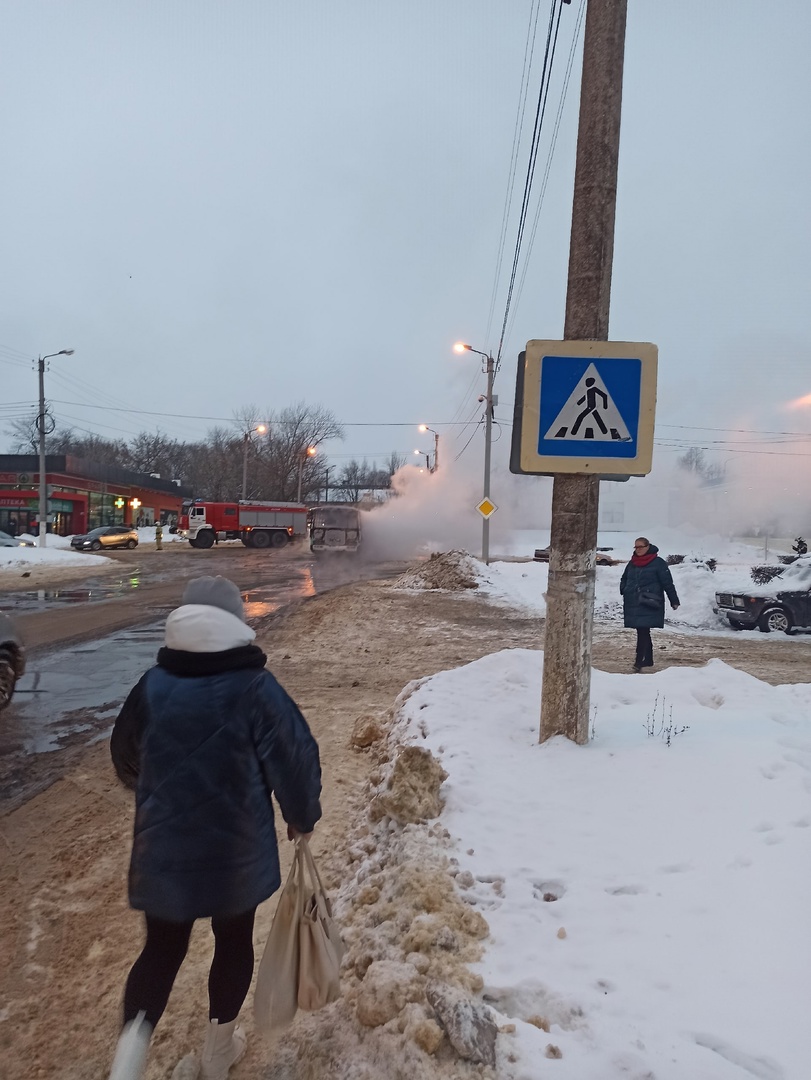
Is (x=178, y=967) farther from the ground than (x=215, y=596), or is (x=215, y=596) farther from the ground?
(x=215, y=596)

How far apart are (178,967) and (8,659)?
18.4 ft

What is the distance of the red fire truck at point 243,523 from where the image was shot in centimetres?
4247

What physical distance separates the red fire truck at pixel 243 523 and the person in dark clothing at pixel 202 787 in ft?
136

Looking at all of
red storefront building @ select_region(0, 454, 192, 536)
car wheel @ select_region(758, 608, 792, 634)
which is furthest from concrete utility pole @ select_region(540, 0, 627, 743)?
red storefront building @ select_region(0, 454, 192, 536)

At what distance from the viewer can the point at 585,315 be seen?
4328 mm

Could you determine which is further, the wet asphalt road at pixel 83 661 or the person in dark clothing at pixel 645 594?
the person in dark clothing at pixel 645 594

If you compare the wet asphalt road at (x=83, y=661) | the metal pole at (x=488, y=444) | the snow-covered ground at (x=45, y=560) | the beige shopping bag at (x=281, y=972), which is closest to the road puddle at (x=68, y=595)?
the wet asphalt road at (x=83, y=661)

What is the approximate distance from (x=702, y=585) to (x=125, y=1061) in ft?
48.8

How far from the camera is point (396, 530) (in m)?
37.0

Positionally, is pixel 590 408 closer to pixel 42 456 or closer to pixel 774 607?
pixel 774 607

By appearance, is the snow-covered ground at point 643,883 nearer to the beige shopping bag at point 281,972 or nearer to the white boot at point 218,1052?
the beige shopping bag at point 281,972

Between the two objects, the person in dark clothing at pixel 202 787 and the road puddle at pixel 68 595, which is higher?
the person in dark clothing at pixel 202 787

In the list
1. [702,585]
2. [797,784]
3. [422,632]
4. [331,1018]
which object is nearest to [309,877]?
[331,1018]

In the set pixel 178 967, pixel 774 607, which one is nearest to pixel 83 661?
pixel 178 967
